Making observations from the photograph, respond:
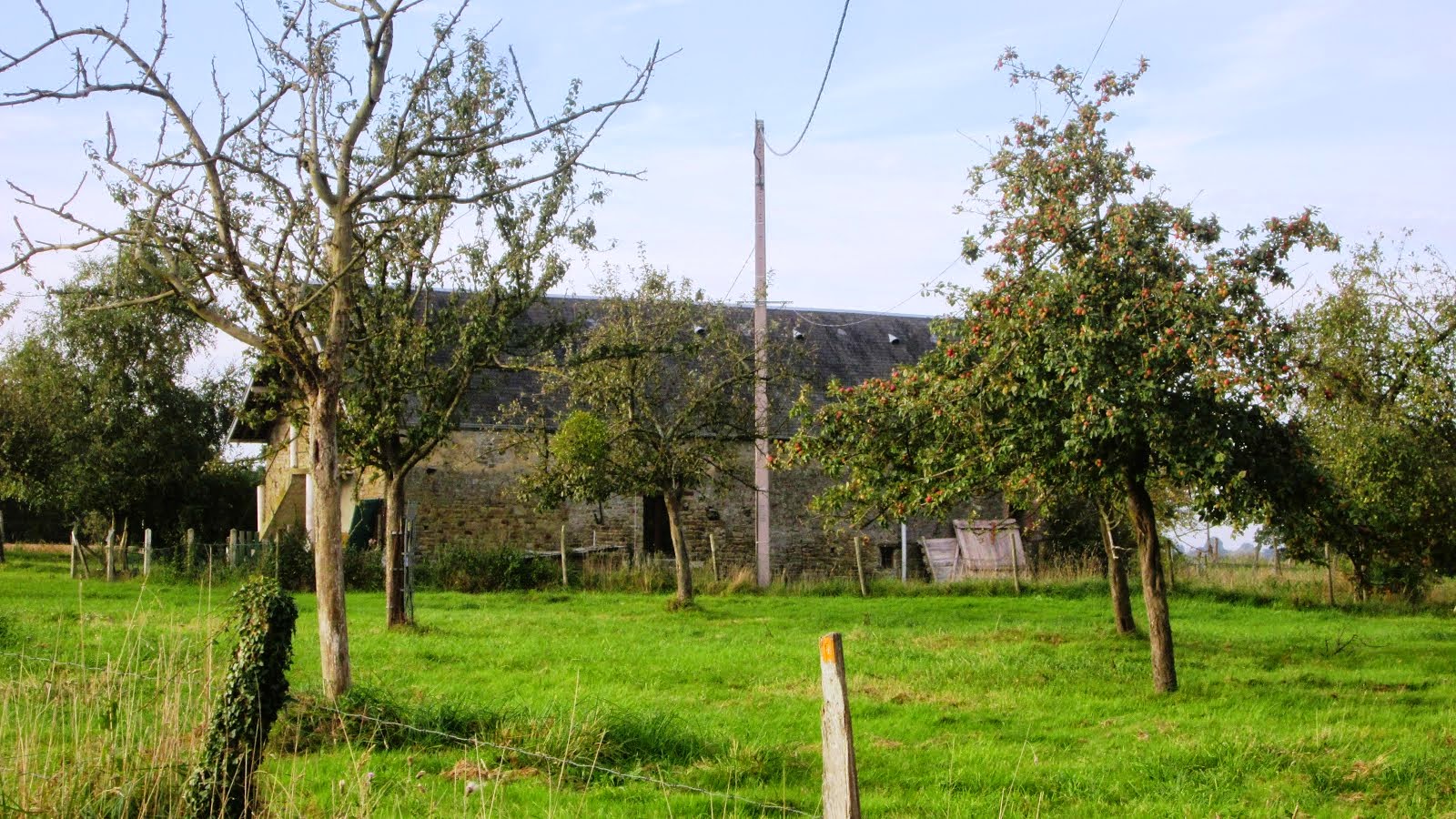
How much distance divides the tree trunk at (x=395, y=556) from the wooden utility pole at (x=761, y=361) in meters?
6.47

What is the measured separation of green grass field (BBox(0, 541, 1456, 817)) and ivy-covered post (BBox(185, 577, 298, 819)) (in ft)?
0.79

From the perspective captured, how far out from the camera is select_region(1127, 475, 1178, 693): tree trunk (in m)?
12.3

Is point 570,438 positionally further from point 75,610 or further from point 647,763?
point 647,763

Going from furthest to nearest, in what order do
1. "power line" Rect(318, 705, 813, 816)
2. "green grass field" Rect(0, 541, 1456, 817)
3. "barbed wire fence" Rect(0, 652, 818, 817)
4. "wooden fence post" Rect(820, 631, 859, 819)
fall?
"green grass field" Rect(0, 541, 1456, 817)
"barbed wire fence" Rect(0, 652, 818, 817)
"power line" Rect(318, 705, 813, 816)
"wooden fence post" Rect(820, 631, 859, 819)

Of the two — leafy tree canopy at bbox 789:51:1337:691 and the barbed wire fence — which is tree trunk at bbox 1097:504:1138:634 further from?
the barbed wire fence

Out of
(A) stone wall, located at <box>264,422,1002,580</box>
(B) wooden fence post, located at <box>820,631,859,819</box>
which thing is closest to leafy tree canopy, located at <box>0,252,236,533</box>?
(A) stone wall, located at <box>264,422,1002,580</box>

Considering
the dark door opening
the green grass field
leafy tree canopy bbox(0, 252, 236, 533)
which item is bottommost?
the green grass field

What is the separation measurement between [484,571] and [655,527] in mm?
6810

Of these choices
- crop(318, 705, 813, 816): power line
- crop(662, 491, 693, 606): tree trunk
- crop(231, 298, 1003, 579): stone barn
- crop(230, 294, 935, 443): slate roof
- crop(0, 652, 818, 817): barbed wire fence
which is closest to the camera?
crop(318, 705, 813, 816): power line

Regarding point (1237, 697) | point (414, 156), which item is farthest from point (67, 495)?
point (1237, 697)

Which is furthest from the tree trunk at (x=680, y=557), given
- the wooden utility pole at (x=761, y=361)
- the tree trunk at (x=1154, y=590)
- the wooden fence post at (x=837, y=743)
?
the wooden fence post at (x=837, y=743)

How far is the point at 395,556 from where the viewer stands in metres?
17.4

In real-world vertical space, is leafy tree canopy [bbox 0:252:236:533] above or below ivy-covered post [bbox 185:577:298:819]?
above

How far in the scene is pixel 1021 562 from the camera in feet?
94.9
